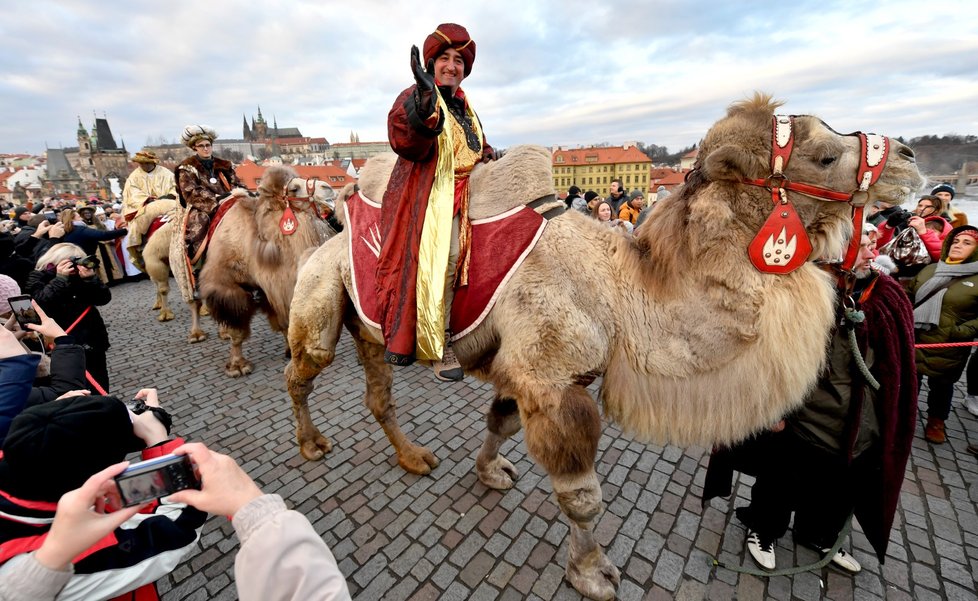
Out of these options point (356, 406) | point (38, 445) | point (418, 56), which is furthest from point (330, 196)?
point (38, 445)

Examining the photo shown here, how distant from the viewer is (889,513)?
8.07 ft

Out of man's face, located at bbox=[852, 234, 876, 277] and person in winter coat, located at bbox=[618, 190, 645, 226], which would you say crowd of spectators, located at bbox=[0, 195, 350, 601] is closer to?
man's face, located at bbox=[852, 234, 876, 277]

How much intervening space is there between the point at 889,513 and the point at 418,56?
146 inches

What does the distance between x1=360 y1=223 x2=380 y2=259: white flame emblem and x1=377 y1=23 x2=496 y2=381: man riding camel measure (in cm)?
12

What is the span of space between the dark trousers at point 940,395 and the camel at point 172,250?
6723 mm

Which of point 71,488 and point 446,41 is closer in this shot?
point 71,488

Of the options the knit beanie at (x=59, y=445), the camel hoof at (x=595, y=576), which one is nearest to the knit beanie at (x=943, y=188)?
the camel hoof at (x=595, y=576)

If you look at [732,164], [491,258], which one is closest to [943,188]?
[732,164]

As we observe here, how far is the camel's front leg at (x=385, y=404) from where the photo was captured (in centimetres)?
377

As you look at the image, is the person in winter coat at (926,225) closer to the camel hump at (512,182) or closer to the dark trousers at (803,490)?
the dark trousers at (803,490)

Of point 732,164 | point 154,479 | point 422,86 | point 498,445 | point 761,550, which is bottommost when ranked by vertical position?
point 761,550

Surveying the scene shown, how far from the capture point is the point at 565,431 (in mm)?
2229

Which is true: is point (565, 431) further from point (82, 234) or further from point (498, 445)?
point (82, 234)

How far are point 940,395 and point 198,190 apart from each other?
31.1 ft
